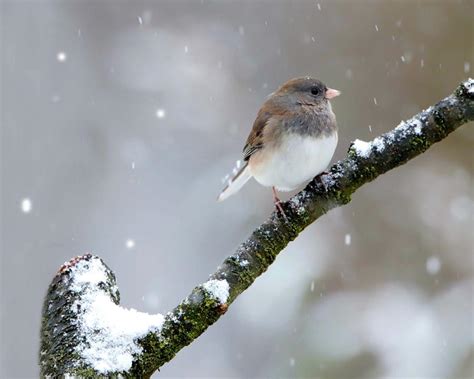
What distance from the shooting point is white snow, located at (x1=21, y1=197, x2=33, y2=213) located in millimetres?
4637

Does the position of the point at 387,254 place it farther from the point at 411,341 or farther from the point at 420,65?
the point at 420,65

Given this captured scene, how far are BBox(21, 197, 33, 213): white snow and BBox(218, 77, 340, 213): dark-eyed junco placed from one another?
2693mm

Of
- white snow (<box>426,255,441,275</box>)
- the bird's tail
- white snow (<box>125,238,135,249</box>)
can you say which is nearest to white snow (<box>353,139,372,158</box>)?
the bird's tail

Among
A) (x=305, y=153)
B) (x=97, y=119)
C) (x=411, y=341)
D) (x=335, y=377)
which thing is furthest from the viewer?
(x=97, y=119)

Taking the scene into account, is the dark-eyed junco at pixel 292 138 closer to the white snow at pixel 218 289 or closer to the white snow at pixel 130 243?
the white snow at pixel 218 289

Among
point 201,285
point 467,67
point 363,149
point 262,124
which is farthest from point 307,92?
point 467,67

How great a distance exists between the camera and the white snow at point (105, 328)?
105 centimetres

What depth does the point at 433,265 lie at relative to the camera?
3584 millimetres

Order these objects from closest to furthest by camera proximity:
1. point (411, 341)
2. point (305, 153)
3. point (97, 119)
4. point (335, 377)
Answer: point (305, 153) < point (335, 377) < point (411, 341) < point (97, 119)

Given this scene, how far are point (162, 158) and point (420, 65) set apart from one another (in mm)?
2046

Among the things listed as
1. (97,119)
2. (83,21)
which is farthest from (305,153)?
(83,21)

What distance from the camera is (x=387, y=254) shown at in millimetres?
3697

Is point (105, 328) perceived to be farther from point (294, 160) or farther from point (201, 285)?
point (294, 160)

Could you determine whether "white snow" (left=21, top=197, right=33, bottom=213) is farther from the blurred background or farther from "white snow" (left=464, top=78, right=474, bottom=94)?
"white snow" (left=464, top=78, right=474, bottom=94)
